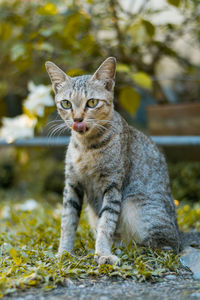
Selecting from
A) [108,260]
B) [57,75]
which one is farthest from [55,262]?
[57,75]

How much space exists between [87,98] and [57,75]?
44 centimetres

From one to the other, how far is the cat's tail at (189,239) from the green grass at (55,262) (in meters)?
0.40

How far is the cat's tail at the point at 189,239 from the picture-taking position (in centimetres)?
320

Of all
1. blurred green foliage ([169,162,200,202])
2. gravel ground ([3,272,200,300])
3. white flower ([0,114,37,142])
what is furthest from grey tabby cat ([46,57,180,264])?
white flower ([0,114,37,142])

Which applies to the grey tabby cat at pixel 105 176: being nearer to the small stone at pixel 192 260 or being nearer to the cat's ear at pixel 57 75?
the cat's ear at pixel 57 75

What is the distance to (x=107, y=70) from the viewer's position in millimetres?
2916

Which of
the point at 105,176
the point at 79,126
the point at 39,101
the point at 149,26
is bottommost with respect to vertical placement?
the point at 105,176

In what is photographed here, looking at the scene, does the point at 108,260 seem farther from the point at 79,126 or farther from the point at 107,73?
the point at 107,73

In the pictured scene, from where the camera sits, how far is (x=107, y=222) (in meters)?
2.82

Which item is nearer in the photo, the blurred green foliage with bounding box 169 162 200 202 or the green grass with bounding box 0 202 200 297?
the green grass with bounding box 0 202 200 297

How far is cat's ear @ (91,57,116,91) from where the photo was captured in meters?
2.89

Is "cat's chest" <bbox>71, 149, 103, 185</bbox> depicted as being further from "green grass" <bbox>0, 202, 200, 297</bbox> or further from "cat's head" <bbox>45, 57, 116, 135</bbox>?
"green grass" <bbox>0, 202, 200, 297</bbox>

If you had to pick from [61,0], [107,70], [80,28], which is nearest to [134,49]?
[80,28]

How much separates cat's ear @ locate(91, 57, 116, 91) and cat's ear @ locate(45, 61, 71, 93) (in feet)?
0.87
